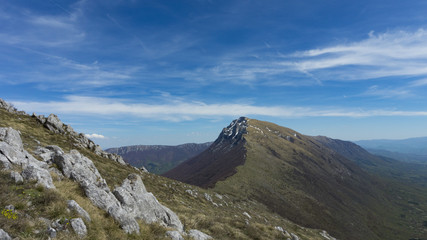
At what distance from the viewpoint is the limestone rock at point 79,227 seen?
1059 cm

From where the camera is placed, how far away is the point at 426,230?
16025 centimetres

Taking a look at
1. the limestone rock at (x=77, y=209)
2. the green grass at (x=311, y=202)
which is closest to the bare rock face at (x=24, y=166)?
the limestone rock at (x=77, y=209)

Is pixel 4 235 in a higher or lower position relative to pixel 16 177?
lower

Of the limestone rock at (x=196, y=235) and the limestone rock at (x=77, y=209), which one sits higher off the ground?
the limestone rock at (x=77, y=209)

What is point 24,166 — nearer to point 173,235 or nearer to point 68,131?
point 173,235

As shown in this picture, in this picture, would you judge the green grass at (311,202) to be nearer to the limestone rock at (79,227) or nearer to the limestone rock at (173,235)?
the limestone rock at (173,235)

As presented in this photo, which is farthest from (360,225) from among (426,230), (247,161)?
(247,161)

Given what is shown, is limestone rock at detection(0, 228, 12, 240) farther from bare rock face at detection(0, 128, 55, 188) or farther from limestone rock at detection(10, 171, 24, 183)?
limestone rock at detection(10, 171, 24, 183)

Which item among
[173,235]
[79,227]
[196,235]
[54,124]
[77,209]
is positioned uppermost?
[54,124]

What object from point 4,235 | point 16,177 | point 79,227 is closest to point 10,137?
point 16,177

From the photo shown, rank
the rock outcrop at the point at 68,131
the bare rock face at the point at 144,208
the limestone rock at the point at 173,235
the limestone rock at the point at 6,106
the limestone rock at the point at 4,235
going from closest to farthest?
the limestone rock at the point at 4,235, the limestone rock at the point at 173,235, the bare rock face at the point at 144,208, the rock outcrop at the point at 68,131, the limestone rock at the point at 6,106

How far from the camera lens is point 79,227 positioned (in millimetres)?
10781

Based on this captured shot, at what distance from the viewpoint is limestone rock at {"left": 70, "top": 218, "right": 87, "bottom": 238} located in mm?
10586

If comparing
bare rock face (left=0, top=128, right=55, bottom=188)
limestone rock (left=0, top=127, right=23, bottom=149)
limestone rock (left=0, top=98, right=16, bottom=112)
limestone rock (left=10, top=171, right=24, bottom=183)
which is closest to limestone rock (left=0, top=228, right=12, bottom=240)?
bare rock face (left=0, top=128, right=55, bottom=188)
